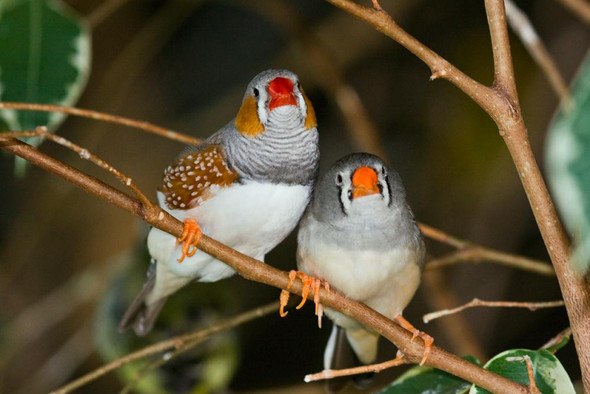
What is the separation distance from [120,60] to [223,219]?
70.2 inches

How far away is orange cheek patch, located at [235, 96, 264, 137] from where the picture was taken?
5.93 ft

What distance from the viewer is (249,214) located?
5.92ft

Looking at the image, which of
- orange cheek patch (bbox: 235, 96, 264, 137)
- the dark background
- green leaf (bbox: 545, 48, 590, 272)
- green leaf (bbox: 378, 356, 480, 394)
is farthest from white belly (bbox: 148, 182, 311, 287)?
the dark background

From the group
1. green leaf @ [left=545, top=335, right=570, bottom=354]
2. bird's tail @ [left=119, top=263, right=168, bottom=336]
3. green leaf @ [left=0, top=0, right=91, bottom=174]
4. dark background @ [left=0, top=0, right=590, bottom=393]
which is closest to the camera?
green leaf @ [left=545, top=335, right=570, bottom=354]

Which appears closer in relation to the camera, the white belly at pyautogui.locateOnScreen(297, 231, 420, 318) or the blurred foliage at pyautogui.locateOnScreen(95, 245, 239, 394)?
the white belly at pyautogui.locateOnScreen(297, 231, 420, 318)

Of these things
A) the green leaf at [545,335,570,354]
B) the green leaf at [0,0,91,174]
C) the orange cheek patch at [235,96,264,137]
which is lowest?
the green leaf at [545,335,570,354]

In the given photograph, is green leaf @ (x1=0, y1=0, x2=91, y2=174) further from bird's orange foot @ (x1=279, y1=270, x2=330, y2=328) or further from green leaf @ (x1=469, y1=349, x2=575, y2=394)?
green leaf @ (x1=469, y1=349, x2=575, y2=394)

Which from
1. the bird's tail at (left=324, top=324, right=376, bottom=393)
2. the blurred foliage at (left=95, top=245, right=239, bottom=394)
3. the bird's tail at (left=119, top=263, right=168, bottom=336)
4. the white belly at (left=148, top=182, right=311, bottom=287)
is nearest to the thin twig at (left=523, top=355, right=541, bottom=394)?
the white belly at (left=148, top=182, right=311, bottom=287)

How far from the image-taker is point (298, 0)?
4062mm

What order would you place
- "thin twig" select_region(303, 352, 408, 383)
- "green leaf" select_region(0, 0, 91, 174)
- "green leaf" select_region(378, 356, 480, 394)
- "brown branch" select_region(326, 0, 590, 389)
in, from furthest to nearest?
"green leaf" select_region(0, 0, 91, 174), "green leaf" select_region(378, 356, 480, 394), "thin twig" select_region(303, 352, 408, 383), "brown branch" select_region(326, 0, 590, 389)

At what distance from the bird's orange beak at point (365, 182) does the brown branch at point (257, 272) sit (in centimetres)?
29

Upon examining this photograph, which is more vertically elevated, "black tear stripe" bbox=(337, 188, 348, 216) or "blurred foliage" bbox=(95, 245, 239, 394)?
"black tear stripe" bbox=(337, 188, 348, 216)

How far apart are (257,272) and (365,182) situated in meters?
0.40

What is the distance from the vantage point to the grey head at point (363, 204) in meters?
1.77
